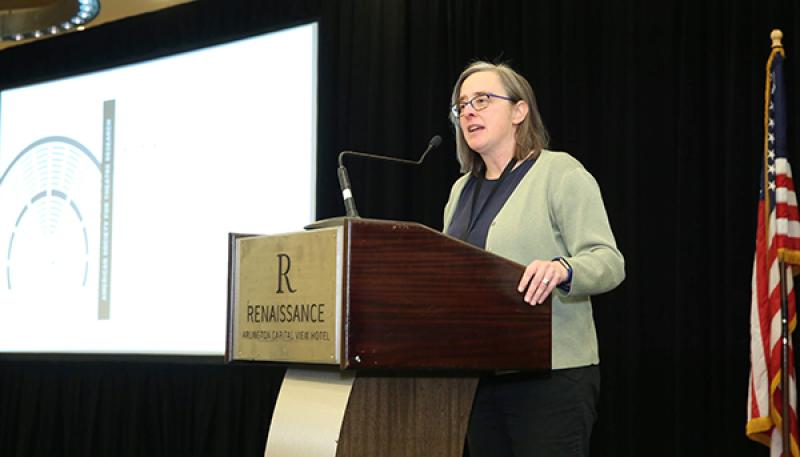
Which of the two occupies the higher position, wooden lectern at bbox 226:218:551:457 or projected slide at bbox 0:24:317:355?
projected slide at bbox 0:24:317:355

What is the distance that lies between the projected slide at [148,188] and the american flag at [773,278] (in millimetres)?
2180

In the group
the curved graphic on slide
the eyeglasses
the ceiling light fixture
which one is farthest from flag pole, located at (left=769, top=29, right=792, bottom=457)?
the curved graphic on slide

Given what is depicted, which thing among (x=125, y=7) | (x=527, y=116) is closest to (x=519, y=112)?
(x=527, y=116)

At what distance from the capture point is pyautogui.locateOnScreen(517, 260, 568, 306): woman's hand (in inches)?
76.4

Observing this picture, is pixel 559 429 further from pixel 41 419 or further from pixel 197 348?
pixel 41 419

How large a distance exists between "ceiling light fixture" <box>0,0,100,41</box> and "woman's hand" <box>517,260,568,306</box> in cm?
305

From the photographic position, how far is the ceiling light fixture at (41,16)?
450cm

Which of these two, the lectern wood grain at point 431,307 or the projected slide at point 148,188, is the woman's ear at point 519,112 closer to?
the lectern wood grain at point 431,307

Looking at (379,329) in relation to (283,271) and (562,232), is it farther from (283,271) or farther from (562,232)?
(562,232)

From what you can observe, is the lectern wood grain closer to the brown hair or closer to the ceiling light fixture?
Result: the brown hair

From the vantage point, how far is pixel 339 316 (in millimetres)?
1758

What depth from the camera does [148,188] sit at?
17.9 ft

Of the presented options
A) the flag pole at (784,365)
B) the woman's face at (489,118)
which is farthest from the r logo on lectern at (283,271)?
the flag pole at (784,365)

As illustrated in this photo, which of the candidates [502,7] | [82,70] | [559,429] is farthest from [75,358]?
[559,429]
